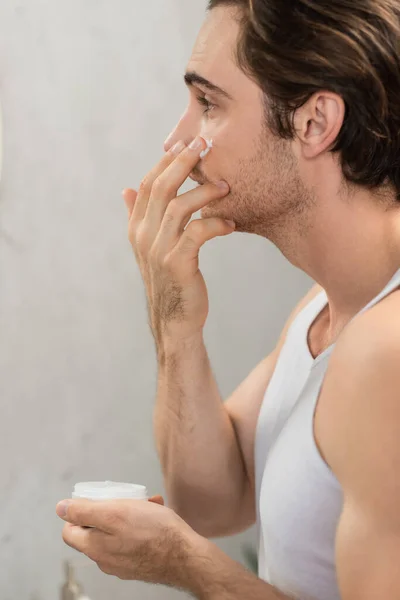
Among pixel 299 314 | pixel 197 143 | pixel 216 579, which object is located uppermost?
pixel 197 143

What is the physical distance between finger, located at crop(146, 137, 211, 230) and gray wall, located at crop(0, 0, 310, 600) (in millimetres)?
387

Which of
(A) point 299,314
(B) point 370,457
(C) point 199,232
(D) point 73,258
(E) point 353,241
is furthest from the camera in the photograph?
Answer: (D) point 73,258

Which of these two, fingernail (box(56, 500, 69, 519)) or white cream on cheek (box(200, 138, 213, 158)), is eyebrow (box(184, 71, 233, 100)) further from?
fingernail (box(56, 500, 69, 519))

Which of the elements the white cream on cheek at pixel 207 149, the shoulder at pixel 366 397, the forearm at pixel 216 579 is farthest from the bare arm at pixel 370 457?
the white cream on cheek at pixel 207 149

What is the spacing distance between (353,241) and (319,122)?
0.15 metres

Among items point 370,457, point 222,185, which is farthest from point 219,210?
point 370,457

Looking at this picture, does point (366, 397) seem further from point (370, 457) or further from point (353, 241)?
point (353, 241)

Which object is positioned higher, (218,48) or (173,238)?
(218,48)

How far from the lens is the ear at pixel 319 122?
934 mm

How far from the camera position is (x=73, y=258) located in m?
1.42

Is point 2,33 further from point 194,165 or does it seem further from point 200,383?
point 200,383

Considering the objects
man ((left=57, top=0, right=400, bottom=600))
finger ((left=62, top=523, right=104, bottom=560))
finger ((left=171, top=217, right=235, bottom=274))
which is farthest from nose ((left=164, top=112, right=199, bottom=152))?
finger ((left=62, top=523, right=104, bottom=560))

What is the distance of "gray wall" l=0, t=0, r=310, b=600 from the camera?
137 cm

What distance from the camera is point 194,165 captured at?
1.03 m
